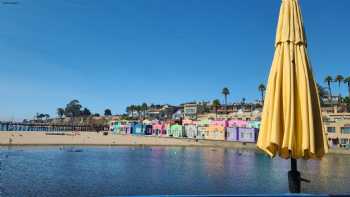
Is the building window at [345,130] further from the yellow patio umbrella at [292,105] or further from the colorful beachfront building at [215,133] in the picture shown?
the yellow patio umbrella at [292,105]

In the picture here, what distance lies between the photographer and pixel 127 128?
582 feet

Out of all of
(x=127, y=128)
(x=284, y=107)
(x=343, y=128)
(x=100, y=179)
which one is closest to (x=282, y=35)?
(x=284, y=107)

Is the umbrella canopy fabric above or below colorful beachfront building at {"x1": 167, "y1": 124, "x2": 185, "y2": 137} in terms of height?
above

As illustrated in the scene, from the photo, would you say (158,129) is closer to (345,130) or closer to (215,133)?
(215,133)

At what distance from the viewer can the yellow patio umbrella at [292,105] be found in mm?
6641

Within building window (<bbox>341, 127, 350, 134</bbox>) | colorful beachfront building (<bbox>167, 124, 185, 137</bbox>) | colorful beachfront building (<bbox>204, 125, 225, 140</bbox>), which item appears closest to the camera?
building window (<bbox>341, 127, 350, 134</bbox>)

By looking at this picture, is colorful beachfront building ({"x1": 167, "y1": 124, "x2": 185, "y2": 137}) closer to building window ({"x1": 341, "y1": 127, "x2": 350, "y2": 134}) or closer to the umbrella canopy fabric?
building window ({"x1": 341, "y1": 127, "x2": 350, "y2": 134})

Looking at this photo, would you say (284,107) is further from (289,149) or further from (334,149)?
(334,149)

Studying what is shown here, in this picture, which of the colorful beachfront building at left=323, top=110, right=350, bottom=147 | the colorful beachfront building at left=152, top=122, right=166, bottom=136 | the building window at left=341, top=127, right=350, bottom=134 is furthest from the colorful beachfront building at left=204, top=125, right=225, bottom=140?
the building window at left=341, top=127, right=350, bottom=134

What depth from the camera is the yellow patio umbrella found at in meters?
6.64

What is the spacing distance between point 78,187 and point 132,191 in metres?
5.16

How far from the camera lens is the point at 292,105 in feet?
22.0

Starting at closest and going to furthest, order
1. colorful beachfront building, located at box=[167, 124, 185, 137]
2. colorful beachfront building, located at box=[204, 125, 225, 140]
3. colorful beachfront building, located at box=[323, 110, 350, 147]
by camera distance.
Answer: colorful beachfront building, located at box=[323, 110, 350, 147], colorful beachfront building, located at box=[204, 125, 225, 140], colorful beachfront building, located at box=[167, 124, 185, 137]

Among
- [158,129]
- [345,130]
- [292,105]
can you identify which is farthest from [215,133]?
[292,105]
